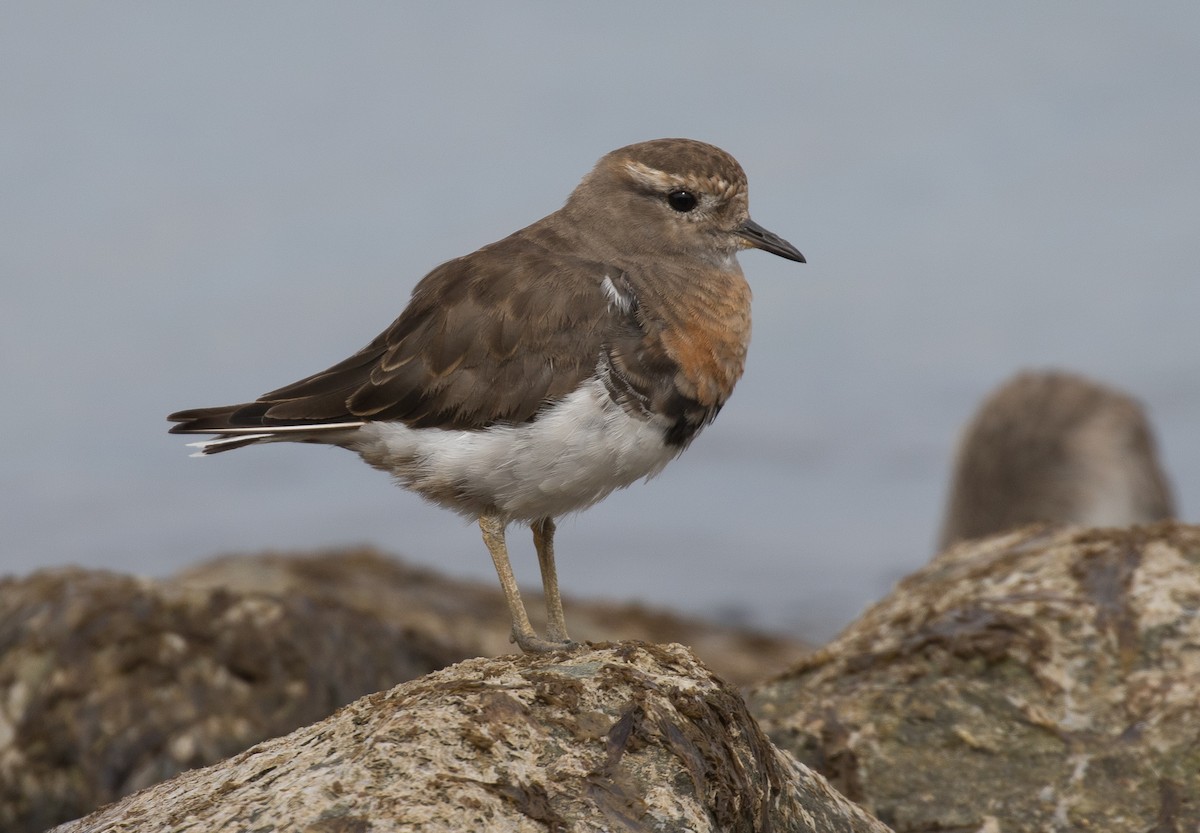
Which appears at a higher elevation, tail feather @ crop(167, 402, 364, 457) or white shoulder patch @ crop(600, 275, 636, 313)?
white shoulder patch @ crop(600, 275, 636, 313)

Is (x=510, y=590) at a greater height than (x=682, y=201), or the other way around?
(x=682, y=201)

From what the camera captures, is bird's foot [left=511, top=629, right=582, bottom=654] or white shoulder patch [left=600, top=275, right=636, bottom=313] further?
white shoulder patch [left=600, top=275, right=636, bottom=313]

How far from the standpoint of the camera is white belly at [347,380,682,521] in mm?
8539

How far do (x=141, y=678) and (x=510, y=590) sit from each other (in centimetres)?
484

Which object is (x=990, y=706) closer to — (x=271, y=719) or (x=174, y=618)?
(x=271, y=719)

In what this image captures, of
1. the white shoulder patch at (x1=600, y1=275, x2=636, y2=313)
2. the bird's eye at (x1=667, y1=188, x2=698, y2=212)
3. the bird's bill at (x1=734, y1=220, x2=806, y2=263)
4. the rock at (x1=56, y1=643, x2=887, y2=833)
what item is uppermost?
the bird's eye at (x1=667, y1=188, x2=698, y2=212)

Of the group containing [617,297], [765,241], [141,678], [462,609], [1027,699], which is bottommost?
[462,609]

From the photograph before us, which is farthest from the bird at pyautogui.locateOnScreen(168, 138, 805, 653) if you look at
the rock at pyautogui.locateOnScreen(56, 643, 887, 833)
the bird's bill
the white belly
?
the rock at pyautogui.locateOnScreen(56, 643, 887, 833)

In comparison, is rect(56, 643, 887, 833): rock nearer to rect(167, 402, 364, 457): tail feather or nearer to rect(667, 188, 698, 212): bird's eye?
rect(167, 402, 364, 457): tail feather

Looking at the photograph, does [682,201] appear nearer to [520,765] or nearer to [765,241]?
[765,241]

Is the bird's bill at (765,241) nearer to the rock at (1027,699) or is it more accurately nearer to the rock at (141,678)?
the rock at (1027,699)

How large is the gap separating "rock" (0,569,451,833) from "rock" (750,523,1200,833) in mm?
4506

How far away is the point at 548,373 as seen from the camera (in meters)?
8.74

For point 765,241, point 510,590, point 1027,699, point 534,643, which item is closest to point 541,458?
point 510,590
